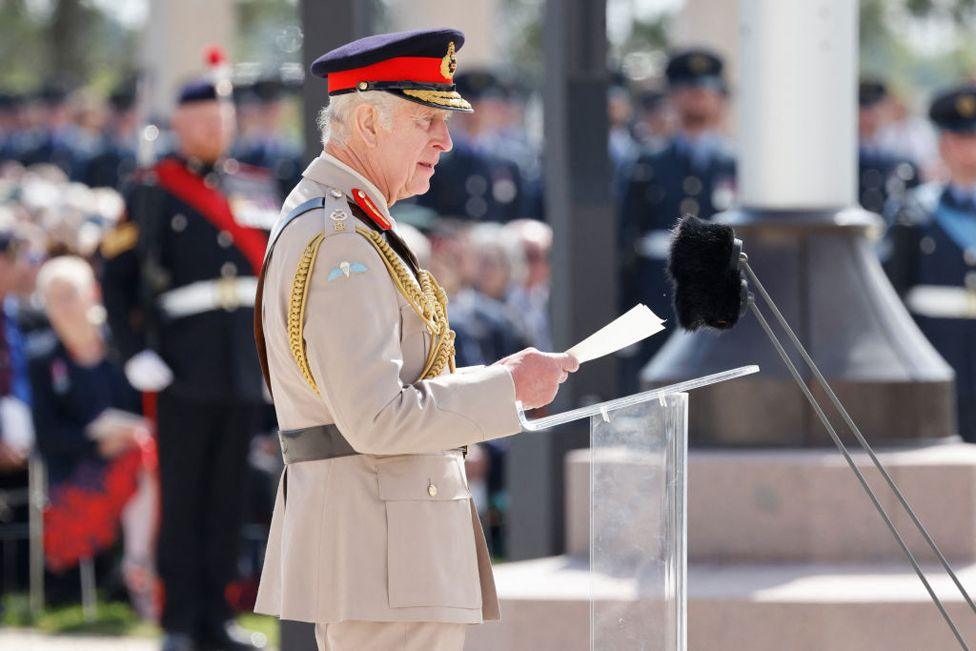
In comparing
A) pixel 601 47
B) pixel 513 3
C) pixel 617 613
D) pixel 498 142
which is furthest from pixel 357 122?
pixel 513 3

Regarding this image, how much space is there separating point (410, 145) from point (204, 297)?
13.0 feet

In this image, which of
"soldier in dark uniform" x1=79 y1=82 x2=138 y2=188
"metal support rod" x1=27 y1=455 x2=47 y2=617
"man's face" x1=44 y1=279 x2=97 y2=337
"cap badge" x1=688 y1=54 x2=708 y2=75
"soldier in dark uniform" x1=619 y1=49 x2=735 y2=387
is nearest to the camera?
"metal support rod" x1=27 y1=455 x2=47 y2=617

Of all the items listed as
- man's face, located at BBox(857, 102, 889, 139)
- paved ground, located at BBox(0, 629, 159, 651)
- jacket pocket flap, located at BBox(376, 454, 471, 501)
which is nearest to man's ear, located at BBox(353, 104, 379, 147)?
jacket pocket flap, located at BBox(376, 454, 471, 501)

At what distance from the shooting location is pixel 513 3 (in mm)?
39812

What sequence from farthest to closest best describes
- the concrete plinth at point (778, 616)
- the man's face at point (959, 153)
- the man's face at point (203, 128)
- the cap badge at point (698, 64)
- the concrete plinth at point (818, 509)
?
the cap badge at point (698, 64)
the man's face at point (959, 153)
the man's face at point (203, 128)
the concrete plinth at point (818, 509)
the concrete plinth at point (778, 616)

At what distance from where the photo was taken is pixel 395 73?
384 cm

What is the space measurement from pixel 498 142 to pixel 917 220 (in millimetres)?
6418

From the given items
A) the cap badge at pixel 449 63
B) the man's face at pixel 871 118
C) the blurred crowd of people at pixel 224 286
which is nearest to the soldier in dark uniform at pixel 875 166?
the man's face at pixel 871 118

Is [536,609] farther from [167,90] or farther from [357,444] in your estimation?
[167,90]

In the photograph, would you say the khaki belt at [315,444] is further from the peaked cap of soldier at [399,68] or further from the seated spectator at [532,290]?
the seated spectator at [532,290]

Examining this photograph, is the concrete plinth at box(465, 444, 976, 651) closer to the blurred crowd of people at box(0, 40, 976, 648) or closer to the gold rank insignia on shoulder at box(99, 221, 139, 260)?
the blurred crowd of people at box(0, 40, 976, 648)

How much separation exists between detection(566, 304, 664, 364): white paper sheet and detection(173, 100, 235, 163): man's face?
423cm

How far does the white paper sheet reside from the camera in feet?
12.2

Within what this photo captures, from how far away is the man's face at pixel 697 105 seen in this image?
11.4 m
